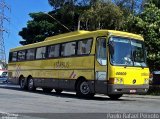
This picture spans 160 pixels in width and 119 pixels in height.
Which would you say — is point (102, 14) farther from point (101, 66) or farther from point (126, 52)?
point (101, 66)

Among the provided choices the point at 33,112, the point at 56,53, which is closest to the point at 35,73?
the point at 56,53

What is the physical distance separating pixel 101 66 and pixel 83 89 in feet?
6.67

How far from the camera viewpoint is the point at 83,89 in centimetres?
2203

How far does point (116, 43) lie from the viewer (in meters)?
20.6

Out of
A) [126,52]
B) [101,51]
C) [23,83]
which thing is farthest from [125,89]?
[23,83]

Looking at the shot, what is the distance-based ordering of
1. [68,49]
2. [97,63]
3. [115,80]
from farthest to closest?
[68,49] < [97,63] < [115,80]

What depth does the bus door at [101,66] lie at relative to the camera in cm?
2044

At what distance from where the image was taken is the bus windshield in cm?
2031

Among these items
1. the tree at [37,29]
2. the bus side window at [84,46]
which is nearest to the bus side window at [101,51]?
the bus side window at [84,46]

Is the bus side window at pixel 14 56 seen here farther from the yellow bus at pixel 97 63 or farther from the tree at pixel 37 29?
A: the tree at pixel 37 29

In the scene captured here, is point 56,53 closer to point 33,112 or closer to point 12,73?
point 12,73

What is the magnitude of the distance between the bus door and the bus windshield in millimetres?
441

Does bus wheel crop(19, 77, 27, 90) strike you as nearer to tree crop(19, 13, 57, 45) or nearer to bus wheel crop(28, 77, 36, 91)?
bus wheel crop(28, 77, 36, 91)

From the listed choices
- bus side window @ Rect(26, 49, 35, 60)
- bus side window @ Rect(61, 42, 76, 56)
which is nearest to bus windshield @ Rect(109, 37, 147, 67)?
bus side window @ Rect(61, 42, 76, 56)
